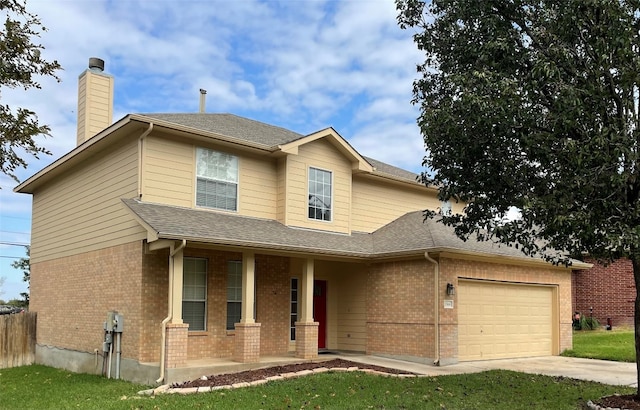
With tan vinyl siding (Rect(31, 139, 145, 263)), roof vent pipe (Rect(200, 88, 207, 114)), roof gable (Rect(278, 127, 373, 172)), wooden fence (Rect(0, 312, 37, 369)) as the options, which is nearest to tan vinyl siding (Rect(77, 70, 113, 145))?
tan vinyl siding (Rect(31, 139, 145, 263))

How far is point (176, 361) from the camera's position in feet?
39.6

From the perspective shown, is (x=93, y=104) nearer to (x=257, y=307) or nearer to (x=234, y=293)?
(x=234, y=293)

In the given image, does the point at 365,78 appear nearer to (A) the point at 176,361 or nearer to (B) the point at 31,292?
(A) the point at 176,361

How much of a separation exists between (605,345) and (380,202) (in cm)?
873

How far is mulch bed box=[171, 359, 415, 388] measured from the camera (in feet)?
37.7

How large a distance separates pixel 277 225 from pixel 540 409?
8323 mm

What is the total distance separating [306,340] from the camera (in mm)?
14523

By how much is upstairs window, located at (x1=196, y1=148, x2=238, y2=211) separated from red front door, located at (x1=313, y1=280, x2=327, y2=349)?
3952mm

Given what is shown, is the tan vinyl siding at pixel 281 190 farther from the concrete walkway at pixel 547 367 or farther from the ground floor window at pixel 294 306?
the concrete walkway at pixel 547 367

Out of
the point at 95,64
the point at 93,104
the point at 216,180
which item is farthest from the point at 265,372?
the point at 95,64

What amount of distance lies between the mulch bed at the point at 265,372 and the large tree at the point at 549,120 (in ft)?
16.7

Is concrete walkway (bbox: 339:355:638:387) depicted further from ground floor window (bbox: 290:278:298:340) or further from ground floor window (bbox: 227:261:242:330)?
ground floor window (bbox: 227:261:242:330)

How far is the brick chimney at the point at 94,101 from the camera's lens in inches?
680

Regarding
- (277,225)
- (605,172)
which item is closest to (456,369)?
(277,225)
